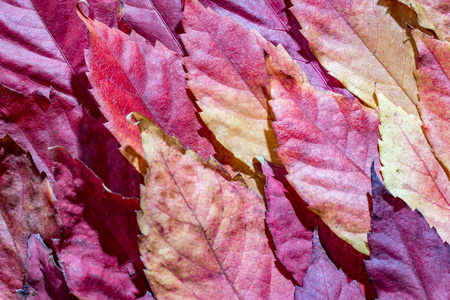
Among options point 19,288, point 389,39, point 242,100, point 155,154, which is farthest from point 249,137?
point 19,288

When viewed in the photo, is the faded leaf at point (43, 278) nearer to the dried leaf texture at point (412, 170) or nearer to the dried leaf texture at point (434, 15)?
the dried leaf texture at point (412, 170)

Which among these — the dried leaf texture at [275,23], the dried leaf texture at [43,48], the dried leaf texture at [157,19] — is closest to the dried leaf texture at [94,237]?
the dried leaf texture at [43,48]

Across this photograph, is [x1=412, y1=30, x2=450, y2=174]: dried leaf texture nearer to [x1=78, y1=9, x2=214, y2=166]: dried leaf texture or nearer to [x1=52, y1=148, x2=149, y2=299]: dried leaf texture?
[x1=78, y1=9, x2=214, y2=166]: dried leaf texture

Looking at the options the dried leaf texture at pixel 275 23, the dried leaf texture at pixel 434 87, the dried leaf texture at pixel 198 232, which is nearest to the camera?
the dried leaf texture at pixel 198 232

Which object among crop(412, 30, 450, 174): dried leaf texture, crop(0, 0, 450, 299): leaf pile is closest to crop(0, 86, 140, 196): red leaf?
crop(0, 0, 450, 299): leaf pile

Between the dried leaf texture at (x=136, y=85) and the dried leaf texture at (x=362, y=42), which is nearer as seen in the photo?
the dried leaf texture at (x=136, y=85)

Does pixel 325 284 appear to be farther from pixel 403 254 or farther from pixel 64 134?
pixel 64 134
